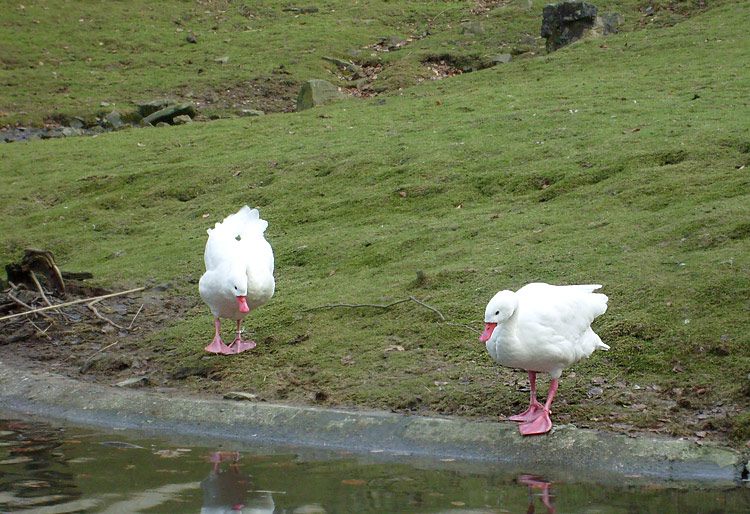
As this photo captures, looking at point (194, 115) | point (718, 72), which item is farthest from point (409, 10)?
point (718, 72)

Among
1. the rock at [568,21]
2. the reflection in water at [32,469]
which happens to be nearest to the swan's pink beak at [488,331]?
the reflection in water at [32,469]

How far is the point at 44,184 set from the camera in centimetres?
1521

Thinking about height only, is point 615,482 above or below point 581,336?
below

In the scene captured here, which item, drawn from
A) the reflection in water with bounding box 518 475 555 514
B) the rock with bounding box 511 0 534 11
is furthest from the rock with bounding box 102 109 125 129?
the reflection in water with bounding box 518 475 555 514

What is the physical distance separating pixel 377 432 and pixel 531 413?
1099 mm

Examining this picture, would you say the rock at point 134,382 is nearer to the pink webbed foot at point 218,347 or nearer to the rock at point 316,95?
the pink webbed foot at point 218,347

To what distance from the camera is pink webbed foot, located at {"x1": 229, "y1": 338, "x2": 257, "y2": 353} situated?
315 inches

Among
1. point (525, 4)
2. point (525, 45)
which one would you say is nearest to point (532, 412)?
point (525, 45)

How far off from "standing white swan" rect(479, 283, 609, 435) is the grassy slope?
0.43 metres

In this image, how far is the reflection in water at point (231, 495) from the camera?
4.82 m

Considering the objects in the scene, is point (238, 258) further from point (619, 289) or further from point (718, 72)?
point (718, 72)

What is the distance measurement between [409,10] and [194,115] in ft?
39.8

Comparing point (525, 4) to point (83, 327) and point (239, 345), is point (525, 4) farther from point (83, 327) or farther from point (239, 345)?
point (239, 345)

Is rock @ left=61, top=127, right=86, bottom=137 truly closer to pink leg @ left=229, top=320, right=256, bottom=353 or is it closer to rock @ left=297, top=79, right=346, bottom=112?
rock @ left=297, top=79, right=346, bottom=112
